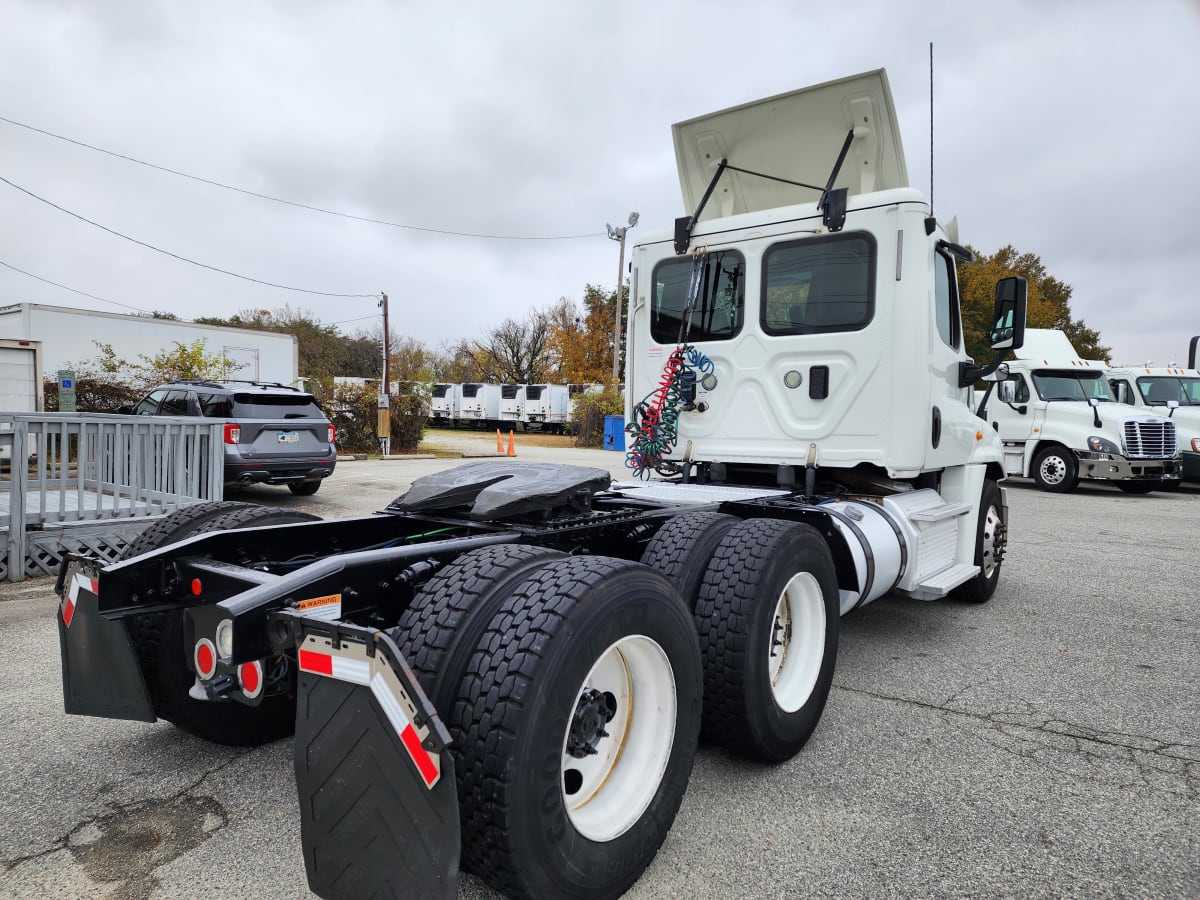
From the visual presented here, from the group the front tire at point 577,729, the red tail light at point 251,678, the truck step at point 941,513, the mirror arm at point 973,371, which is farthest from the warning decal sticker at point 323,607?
the mirror arm at point 973,371

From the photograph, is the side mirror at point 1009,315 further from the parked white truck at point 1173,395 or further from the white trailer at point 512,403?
the white trailer at point 512,403

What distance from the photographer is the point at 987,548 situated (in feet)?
18.1

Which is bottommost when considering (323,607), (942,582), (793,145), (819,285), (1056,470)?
(942,582)

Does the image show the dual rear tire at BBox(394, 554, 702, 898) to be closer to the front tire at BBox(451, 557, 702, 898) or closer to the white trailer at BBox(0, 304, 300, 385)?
the front tire at BBox(451, 557, 702, 898)

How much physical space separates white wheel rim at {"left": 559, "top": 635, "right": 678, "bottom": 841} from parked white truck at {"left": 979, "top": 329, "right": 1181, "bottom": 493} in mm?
12157

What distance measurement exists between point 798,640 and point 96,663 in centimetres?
264

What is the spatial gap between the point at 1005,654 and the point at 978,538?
1.16 m

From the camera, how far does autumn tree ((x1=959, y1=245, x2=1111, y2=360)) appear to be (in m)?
31.5

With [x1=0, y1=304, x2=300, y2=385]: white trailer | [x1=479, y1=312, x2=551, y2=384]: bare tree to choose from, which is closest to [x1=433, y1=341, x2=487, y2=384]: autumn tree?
[x1=479, y1=312, x2=551, y2=384]: bare tree

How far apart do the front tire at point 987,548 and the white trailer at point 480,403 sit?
3570 cm

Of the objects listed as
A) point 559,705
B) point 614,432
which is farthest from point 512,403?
point 559,705

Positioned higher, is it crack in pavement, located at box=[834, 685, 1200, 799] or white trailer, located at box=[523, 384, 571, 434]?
white trailer, located at box=[523, 384, 571, 434]

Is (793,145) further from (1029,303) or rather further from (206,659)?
(1029,303)

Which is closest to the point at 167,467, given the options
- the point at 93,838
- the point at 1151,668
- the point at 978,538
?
the point at 93,838
